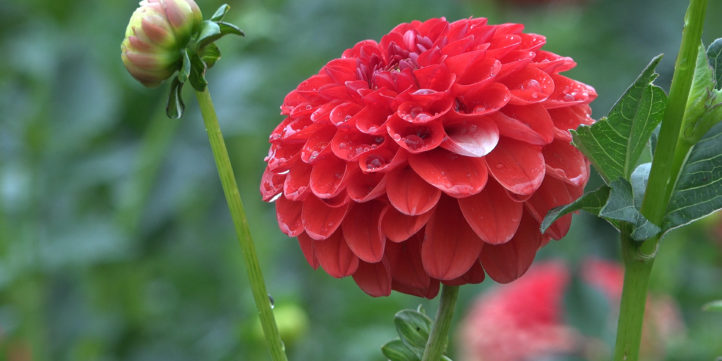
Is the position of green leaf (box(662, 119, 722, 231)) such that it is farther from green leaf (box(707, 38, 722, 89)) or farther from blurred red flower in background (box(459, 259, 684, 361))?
blurred red flower in background (box(459, 259, 684, 361))

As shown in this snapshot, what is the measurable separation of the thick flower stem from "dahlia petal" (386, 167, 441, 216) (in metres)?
0.09

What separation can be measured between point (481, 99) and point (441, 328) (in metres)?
0.17

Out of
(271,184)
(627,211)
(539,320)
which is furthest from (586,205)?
(539,320)

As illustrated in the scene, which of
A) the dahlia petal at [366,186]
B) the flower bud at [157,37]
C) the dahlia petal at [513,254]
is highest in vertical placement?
the flower bud at [157,37]

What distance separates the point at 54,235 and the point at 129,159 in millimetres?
247

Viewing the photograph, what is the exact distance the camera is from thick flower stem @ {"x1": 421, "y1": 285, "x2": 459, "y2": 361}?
67 cm

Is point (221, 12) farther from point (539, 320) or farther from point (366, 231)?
point (539, 320)

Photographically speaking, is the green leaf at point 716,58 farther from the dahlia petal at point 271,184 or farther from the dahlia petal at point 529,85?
the dahlia petal at point 271,184

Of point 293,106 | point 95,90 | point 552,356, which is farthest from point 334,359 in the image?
point 293,106

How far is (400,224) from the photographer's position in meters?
0.64

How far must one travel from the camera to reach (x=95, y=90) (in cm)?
207

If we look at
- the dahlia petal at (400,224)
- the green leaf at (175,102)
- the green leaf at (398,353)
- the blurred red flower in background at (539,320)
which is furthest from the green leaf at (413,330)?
the blurred red flower in background at (539,320)

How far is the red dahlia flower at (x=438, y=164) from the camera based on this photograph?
627mm

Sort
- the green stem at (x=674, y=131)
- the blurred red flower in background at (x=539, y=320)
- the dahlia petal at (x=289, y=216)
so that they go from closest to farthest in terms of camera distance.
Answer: the green stem at (x=674, y=131) < the dahlia petal at (x=289, y=216) < the blurred red flower in background at (x=539, y=320)
